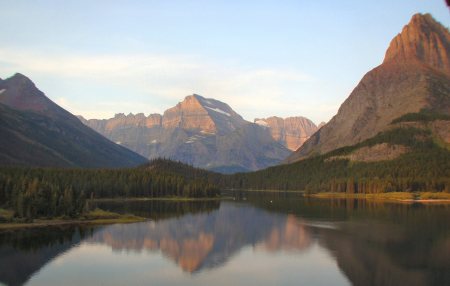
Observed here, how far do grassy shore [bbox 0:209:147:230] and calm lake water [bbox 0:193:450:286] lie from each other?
6.64 meters

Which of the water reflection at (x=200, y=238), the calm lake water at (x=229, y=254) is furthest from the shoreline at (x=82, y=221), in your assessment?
the water reflection at (x=200, y=238)

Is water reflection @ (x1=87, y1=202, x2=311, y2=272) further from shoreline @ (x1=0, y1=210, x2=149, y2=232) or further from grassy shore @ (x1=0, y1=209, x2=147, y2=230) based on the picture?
grassy shore @ (x1=0, y1=209, x2=147, y2=230)

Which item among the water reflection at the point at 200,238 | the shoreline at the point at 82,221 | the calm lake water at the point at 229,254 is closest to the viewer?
the calm lake water at the point at 229,254

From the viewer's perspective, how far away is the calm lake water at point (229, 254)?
333 feet

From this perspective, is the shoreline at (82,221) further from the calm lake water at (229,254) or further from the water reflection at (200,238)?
the water reflection at (200,238)

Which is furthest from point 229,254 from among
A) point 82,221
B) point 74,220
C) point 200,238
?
point 82,221

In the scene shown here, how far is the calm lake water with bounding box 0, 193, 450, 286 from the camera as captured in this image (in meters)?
102

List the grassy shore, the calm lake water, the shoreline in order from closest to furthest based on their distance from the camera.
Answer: the calm lake water → the shoreline → the grassy shore

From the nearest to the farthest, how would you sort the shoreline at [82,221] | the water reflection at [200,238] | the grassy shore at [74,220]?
the water reflection at [200,238]
the shoreline at [82,221]
the grassy shore at [74,220]

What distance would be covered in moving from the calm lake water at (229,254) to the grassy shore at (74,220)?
21.8 feet

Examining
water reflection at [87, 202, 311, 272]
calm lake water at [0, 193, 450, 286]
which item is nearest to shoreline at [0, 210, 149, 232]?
calm lake water at [0, 193, 450, 286]

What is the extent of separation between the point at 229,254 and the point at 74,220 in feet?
216

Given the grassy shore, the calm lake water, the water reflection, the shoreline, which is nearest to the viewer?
the calm lake water

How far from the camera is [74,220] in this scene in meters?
175
